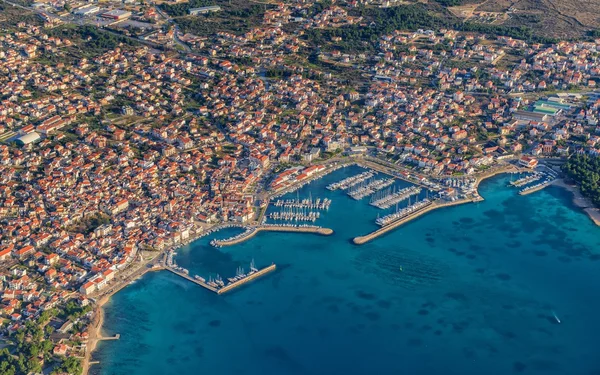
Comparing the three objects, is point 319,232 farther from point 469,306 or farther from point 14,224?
point 14,224

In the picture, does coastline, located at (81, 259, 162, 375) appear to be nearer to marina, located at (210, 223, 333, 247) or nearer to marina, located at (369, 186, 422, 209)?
marina, located at (210, 223, 333, 247)

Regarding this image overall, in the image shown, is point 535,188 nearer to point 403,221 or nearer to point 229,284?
point 403,221

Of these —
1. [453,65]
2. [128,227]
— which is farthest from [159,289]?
[453,65]

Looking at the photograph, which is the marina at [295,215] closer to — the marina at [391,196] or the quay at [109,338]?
the marina at [391,196]

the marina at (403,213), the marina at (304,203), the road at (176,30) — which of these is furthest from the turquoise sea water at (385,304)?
the road at (176,30)

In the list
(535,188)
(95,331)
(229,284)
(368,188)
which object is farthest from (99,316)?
(535,188)

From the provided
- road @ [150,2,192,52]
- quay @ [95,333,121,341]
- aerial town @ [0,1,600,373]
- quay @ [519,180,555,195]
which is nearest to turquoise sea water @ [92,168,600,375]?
quay @ [95,333,121,341]

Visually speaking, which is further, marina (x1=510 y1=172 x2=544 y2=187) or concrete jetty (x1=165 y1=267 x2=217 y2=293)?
marina (x1=510 y1=172 x2=544 y2=187)
